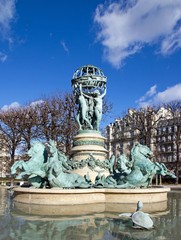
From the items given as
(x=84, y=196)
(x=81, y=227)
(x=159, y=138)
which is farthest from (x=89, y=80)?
(x=159, y=138)

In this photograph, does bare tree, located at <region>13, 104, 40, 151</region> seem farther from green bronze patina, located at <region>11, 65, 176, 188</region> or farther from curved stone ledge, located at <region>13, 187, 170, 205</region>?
curved stone ledge, located at <region>13, 187, 170, 205</region>

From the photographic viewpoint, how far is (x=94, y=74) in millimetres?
20391

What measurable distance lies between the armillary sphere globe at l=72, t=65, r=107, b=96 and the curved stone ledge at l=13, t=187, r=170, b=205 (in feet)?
27.9

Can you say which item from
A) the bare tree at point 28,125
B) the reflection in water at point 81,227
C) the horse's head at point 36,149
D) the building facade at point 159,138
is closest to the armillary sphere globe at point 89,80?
the horse's head at point 36,149

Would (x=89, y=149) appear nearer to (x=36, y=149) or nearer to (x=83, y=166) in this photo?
(x=83, y=166)

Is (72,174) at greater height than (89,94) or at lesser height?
lesser

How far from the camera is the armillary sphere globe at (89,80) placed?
Result: 66.4 feet

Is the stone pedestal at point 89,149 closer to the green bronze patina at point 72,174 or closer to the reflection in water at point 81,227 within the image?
the green bronze patina at point 72,174

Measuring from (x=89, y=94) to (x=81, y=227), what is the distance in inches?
500

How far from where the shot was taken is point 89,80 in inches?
796

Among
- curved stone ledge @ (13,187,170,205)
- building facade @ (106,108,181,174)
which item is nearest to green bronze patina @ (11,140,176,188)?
curved stone ledge @ (13,187,170,205)

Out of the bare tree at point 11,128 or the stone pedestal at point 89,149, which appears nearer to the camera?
the stone pedestal at point 89,149

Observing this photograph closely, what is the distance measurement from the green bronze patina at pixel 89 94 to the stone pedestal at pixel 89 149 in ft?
3.44

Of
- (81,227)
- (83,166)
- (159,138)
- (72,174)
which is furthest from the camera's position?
(159,138)
